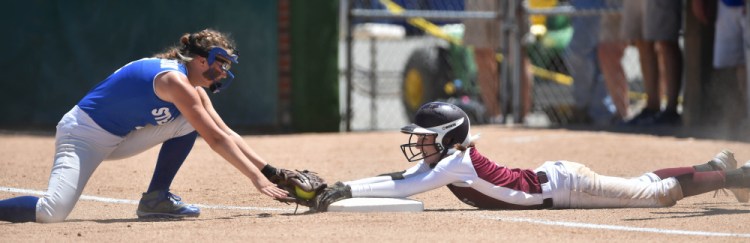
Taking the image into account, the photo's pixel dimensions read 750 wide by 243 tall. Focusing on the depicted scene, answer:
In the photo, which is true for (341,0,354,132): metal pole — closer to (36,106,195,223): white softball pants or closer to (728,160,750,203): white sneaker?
(36,106,195,223): white softball pants

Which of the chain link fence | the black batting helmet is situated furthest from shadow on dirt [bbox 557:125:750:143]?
the black batting helmet

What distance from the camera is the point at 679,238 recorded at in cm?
585

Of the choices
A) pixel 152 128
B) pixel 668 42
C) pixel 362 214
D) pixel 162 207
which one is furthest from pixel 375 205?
pixel 668 42

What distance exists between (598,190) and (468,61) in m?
9.89

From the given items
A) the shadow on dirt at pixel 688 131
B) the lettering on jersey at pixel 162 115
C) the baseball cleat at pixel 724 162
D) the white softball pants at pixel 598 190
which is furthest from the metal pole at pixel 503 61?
the lettering on jersey at pixel 162 115

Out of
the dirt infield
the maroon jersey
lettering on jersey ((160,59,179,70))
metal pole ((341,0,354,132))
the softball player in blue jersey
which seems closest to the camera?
the dirt infield

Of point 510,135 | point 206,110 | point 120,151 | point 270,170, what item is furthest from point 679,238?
point 510,135

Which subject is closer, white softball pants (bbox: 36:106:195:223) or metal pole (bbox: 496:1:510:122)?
white softball pants (bbox: 36:106:195:223)

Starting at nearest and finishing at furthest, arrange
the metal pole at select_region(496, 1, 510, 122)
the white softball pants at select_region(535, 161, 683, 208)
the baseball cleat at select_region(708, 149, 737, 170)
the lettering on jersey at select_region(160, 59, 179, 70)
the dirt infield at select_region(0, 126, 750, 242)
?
the dirt infield at select_region(0, 126, 750, 242) → the lettering on jersey at select_region(160, 59, 179, 70) → the white softball pants at select_region(535, 161, 683, 208) → the baseball cleat at select_region(708, 149, 737, 170) → the metal pole at select_region(496, 1, 510, 122)

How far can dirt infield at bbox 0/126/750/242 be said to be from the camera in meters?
5.95

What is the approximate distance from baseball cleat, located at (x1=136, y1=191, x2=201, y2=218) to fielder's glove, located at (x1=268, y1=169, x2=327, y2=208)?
706 millimetres

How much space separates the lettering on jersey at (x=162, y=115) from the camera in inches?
261

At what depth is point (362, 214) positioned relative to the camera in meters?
6.53

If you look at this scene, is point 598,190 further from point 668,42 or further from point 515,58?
point 515,58
